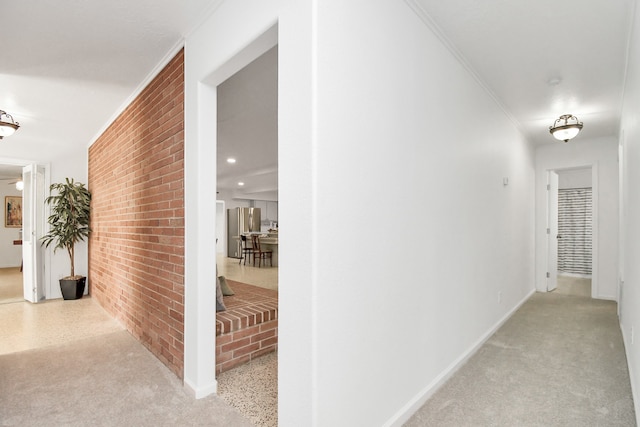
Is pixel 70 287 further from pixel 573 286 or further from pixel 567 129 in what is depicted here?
pixel 573 286

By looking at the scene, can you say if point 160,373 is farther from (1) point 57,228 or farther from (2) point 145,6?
(1) point 57,228

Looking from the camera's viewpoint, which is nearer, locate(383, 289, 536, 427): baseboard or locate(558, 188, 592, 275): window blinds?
locate(383, 289, 536, 427): baseboard

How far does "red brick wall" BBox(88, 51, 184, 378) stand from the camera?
240 cm

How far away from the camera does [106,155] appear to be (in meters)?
4.11

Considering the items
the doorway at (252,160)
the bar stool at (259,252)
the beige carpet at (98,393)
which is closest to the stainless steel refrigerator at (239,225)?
the doorway at (252,160)

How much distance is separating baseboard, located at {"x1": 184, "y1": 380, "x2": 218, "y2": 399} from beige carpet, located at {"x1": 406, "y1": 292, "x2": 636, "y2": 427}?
49.0 inches

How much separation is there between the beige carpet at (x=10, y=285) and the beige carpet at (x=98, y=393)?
299cm

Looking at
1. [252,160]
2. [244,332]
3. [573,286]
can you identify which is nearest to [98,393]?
[244,332]

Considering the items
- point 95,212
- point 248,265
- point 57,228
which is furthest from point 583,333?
point 248,265

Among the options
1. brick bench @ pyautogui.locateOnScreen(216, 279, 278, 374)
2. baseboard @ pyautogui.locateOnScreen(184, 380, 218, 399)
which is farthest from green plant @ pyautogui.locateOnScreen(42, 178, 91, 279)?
baseboard @ pyautogui.locateOnScreen(184, 380, 218, 399)

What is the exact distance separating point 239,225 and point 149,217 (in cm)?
862

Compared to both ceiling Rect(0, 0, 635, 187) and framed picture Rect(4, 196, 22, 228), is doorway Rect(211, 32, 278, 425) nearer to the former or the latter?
ceiling Rect(0, 0, 635, 187)

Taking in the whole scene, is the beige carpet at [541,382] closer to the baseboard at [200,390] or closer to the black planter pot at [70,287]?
the baseboard at [200,390]

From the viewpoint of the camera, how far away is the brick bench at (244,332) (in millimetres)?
2477
